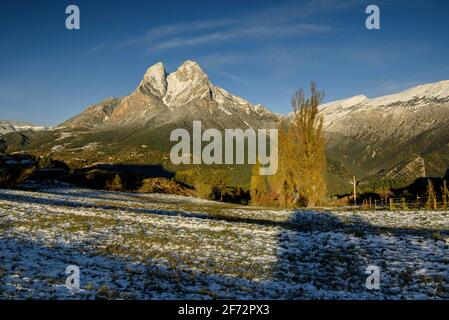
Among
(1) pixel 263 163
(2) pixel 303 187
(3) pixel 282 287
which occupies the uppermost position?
(1) pixel 263 163

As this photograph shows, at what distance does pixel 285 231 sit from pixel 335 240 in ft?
12.5

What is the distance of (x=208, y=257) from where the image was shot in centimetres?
1912

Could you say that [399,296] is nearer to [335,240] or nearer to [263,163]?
[335,240]

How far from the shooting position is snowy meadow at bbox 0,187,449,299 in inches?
547

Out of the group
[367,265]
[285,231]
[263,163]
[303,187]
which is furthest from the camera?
[263,163]

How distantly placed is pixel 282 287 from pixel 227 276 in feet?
8.29

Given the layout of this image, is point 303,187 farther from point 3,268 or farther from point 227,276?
point 3,268

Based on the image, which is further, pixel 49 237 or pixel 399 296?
pixel 49 237

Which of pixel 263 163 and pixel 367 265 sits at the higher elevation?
pixel 263 163

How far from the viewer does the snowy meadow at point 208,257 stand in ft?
45.6

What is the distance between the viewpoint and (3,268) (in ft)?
48.1

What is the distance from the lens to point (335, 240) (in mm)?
23797
